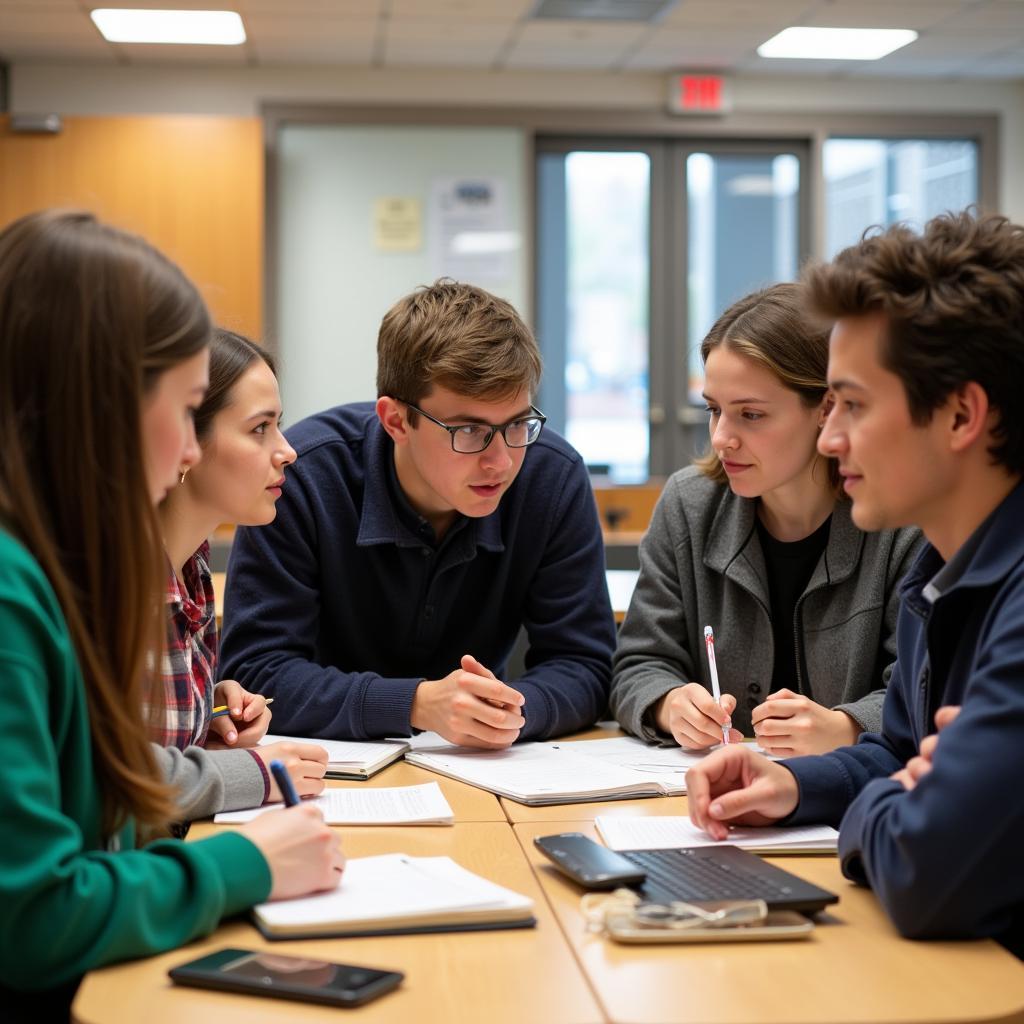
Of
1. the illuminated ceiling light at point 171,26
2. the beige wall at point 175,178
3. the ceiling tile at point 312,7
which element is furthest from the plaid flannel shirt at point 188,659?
the beige wall at point 175,178

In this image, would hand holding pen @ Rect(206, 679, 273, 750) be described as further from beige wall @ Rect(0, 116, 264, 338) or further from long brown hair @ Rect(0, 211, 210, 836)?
beige wall @ Rect(0, 116, 264, 338)

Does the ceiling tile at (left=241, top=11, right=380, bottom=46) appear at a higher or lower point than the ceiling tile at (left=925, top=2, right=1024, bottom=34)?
lower

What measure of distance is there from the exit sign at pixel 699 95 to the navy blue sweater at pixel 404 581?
186 inches

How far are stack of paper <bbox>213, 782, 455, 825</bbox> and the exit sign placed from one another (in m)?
5.54

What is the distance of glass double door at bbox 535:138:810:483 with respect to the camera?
6.82 metres

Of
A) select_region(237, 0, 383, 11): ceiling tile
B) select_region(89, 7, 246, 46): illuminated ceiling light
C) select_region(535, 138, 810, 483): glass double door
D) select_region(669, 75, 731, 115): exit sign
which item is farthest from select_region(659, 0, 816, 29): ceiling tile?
select_region(89, 7, 246, 46): illuminated ceiling light

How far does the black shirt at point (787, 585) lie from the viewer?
2127 mm

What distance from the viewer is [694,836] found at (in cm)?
145

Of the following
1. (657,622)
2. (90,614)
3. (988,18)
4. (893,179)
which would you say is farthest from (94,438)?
(893,179)

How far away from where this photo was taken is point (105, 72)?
20.7ft

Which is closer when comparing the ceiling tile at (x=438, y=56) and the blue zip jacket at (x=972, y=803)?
the blue zip jacket at (x=972, y=803)

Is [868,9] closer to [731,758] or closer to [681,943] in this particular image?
[731,758]

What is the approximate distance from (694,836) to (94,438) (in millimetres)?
770

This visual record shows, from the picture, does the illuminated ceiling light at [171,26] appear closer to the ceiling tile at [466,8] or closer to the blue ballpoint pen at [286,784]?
the ceiling tile at [466,8]
